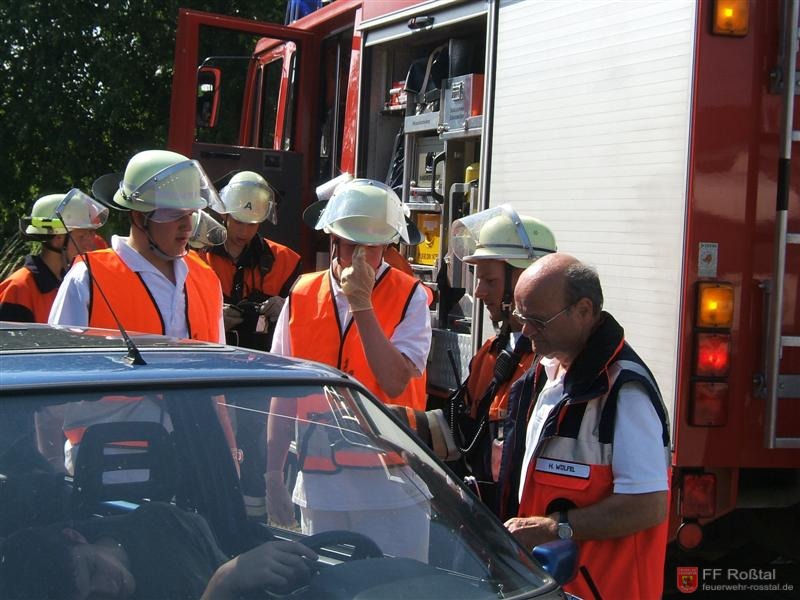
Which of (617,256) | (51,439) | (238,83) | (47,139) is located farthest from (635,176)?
(47,139)

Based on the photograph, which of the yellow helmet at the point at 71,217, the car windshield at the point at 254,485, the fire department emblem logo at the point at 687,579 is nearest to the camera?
the car windshield at the point at 254,485

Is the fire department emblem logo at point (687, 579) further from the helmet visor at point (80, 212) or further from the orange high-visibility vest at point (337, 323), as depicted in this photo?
the helmet visor at point (80, 212)

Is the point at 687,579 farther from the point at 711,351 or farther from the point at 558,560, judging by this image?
the point at 558,560

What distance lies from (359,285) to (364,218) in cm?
28

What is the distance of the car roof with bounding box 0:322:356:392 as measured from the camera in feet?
7.23

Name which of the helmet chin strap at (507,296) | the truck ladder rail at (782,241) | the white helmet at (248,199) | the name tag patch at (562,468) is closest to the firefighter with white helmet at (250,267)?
the white helmet at (248,199)

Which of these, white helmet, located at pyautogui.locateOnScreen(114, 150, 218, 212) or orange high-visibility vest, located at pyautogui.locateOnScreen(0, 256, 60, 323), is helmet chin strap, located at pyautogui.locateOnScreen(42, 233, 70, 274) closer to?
orange high-visibility vest, located at pyautogui.locateOnScreen(0, 256, 60, 323)

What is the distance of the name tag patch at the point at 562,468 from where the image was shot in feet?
9.28

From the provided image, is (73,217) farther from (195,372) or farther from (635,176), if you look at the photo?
(195,372)

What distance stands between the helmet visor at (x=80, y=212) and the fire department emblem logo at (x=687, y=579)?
3616 mm

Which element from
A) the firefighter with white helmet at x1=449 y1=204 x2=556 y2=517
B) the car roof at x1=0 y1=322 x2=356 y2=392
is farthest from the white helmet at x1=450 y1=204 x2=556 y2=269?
the car roof at x1=0 y1=322 x2=356 y2=392

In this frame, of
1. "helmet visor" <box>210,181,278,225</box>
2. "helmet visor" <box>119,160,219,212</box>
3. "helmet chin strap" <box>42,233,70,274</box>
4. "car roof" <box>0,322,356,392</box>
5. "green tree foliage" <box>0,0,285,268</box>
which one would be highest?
"green tree foliage" <box>0,0,285,268</box>

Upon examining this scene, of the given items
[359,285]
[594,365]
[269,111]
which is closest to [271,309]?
[359,285]

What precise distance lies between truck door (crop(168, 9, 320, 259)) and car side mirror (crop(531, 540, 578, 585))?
470 cm
